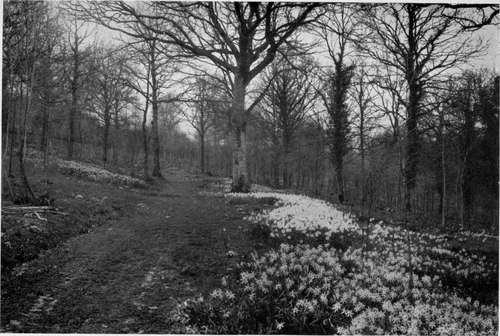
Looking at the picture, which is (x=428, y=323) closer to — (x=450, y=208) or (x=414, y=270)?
(x=414, y=270)

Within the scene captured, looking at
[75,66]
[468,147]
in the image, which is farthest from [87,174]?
[468,147]

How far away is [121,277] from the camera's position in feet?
15.9

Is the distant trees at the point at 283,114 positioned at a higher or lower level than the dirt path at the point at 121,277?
higher

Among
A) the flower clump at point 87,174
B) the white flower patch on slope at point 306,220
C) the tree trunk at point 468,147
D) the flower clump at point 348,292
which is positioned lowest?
the flower clump at point 348,292

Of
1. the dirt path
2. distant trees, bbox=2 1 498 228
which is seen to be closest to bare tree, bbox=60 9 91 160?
distant trees, bbox=2 1 498 228

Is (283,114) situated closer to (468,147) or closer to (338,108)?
(338,108)

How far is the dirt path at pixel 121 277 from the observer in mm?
3896

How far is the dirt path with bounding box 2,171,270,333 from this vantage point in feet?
12.8

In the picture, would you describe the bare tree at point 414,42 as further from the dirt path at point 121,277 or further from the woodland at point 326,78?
the dirt path at point 121,277

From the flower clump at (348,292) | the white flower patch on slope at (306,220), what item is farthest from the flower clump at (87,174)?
the flower clump at (348,292)

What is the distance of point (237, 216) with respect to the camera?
8602mm

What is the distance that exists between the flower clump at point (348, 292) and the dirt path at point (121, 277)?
1.47 ft

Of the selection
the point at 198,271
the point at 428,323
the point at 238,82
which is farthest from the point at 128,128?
the point at 428,323

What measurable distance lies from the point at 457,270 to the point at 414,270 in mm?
797
